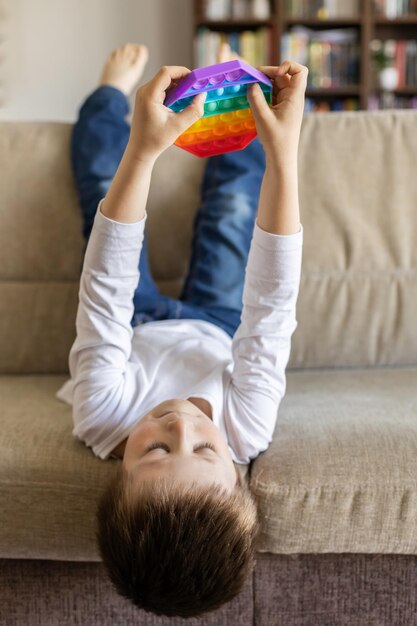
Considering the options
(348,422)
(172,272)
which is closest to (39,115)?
(172,272)

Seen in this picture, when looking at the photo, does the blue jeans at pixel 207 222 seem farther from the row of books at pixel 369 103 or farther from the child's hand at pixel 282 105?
the row of books at pixel 369 103

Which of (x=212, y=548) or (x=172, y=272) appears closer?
(x=212, y=548)

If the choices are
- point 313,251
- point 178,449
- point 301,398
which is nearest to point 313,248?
point 313,251

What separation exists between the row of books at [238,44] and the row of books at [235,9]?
0.26 ft

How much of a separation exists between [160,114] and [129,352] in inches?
16.8

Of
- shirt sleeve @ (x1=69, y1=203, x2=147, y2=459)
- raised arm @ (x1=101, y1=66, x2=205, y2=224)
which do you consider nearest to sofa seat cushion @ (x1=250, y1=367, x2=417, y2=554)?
shirt sleeve @ (x1=69, y1=203, x2=147, y2=459)

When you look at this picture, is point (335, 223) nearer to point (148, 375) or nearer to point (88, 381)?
point (148, 375)

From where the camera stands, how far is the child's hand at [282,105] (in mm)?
→ 1028

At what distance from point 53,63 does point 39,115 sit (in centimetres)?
29

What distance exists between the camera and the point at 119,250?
3.76 feet

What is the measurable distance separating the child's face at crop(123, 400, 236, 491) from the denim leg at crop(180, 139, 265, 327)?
17.7 inches

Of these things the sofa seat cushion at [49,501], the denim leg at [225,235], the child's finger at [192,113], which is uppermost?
the child's finger at [192,113]

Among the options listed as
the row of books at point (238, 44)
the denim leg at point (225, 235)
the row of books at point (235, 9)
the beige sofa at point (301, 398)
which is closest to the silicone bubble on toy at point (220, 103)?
the denim leg at point (225, 235)

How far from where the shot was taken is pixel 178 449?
39.9 inches
